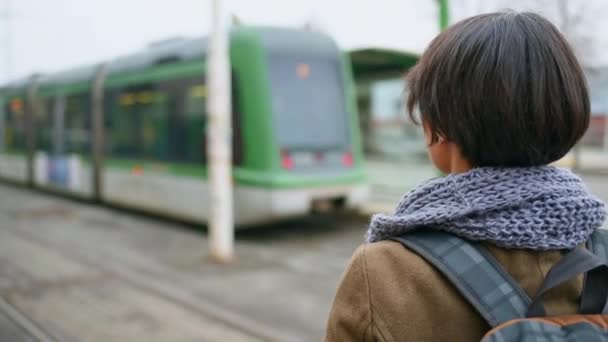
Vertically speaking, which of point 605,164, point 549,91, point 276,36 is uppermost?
point 276,36

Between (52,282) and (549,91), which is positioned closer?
(549,91)

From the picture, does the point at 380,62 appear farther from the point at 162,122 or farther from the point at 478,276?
the point at 478,276

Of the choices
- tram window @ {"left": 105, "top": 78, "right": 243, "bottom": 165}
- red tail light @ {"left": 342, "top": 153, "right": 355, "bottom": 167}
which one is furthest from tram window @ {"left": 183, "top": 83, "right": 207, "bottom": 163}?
red tail light @ {"left": 342, "top": 153, "right": 355, "bottom": 167}

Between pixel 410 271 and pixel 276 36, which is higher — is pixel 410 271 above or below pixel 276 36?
below

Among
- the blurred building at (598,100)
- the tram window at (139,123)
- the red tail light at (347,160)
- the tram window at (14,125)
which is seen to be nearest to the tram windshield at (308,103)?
the red tail light at (347,160)

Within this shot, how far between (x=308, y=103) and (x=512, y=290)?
23.4ft

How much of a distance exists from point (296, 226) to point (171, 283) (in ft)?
11.6

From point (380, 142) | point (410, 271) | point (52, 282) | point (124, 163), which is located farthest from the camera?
point (380, 142)

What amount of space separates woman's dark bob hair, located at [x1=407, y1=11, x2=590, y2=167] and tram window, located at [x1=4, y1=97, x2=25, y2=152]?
14.9 m

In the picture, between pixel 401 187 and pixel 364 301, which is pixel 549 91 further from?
pixel 401 187

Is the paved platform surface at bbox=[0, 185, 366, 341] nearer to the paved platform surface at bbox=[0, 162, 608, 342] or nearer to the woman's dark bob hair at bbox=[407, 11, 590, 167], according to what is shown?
the paved platform surface at bbox=[0, 162, 608, 342]

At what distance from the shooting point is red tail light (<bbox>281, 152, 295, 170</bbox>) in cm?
778

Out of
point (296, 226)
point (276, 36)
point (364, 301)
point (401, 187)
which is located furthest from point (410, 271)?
Answer: point (401, 187)

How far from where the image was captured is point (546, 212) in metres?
1.04
